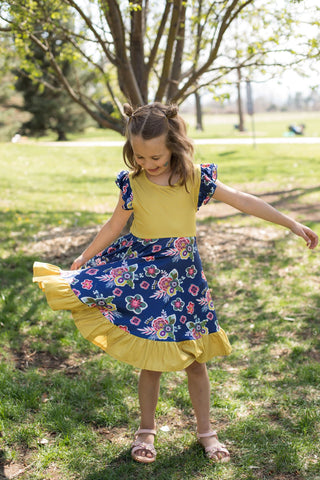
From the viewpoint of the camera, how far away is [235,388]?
3.38 meters

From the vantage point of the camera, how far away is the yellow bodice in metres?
2.53

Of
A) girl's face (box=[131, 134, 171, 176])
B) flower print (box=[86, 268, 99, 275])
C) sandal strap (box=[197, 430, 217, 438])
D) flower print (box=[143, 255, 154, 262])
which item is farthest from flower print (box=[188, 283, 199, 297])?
sandal strap (box=[197, 430, 217, 438])

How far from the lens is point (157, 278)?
97.9 inches

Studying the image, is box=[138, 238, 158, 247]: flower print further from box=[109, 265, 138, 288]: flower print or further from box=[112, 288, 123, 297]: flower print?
box=[112, 288, 123, 297]: flower print

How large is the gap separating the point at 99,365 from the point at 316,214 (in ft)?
16.2

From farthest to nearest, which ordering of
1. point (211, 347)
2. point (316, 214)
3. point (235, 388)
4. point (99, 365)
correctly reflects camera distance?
point (316, 214), point (99, 365), point (235, 388), point (211, 347)

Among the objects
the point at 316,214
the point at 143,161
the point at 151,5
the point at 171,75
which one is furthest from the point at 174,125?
the point at 316,214

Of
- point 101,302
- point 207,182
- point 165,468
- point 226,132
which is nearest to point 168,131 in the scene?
point 207,182

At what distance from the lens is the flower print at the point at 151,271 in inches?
97.7

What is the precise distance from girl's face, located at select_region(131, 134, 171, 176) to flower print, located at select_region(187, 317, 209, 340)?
786 millimetres

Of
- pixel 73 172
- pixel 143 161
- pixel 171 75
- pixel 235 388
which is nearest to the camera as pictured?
pixel 143 161

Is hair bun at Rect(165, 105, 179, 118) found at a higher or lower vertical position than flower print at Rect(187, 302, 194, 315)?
higher

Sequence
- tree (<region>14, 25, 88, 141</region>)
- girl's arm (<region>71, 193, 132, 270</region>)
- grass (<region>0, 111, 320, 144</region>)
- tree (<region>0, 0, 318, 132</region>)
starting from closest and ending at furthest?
girl's arm (<region>71, 193, 132, 270</region>) → tree (<region>0, 0, 318, 132</region>) → tree (<region>14, 25, 88, 141</region>) → grass (<region>0, 111, 320, 144</region>)

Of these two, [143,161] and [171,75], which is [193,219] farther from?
[171,75]
